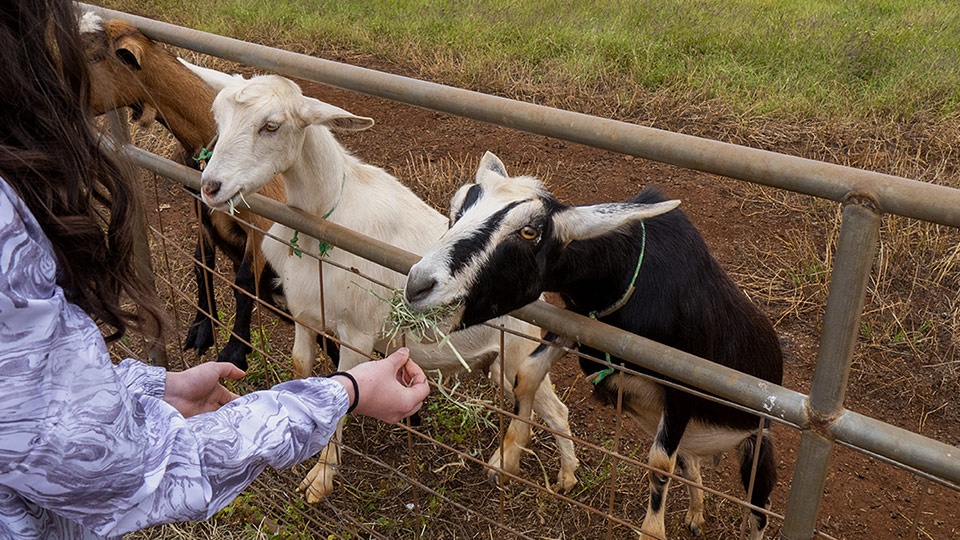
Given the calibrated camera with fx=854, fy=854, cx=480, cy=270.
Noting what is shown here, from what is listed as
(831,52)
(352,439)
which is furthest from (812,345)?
(831,52)

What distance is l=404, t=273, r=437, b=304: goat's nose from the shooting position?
2.03 meters

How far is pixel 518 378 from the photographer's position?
2.69 meters

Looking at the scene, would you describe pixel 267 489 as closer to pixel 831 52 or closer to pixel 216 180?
pixel 216 180

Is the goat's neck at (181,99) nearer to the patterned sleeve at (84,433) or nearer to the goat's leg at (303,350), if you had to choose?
the goat's leg at (303,350)

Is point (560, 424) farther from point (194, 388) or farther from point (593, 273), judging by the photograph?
point (194, 388)

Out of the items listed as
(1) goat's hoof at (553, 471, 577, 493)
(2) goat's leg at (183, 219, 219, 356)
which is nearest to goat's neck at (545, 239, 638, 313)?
(1) goat's hoof at (553, 471, 577, 493)

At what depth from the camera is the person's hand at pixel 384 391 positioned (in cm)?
159

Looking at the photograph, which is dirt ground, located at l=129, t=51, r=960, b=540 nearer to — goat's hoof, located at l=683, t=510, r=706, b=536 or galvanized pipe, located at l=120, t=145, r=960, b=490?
goat's hoof, located at l=683, t=510, r=706, b=536

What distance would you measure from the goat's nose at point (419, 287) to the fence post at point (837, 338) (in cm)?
89

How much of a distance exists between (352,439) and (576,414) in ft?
3.53

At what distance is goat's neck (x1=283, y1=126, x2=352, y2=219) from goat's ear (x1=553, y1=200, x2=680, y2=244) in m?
1.38

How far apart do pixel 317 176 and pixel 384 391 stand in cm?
187

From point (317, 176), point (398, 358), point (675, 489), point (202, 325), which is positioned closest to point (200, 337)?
point (202, 325)

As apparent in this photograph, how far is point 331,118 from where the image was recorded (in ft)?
10.2
